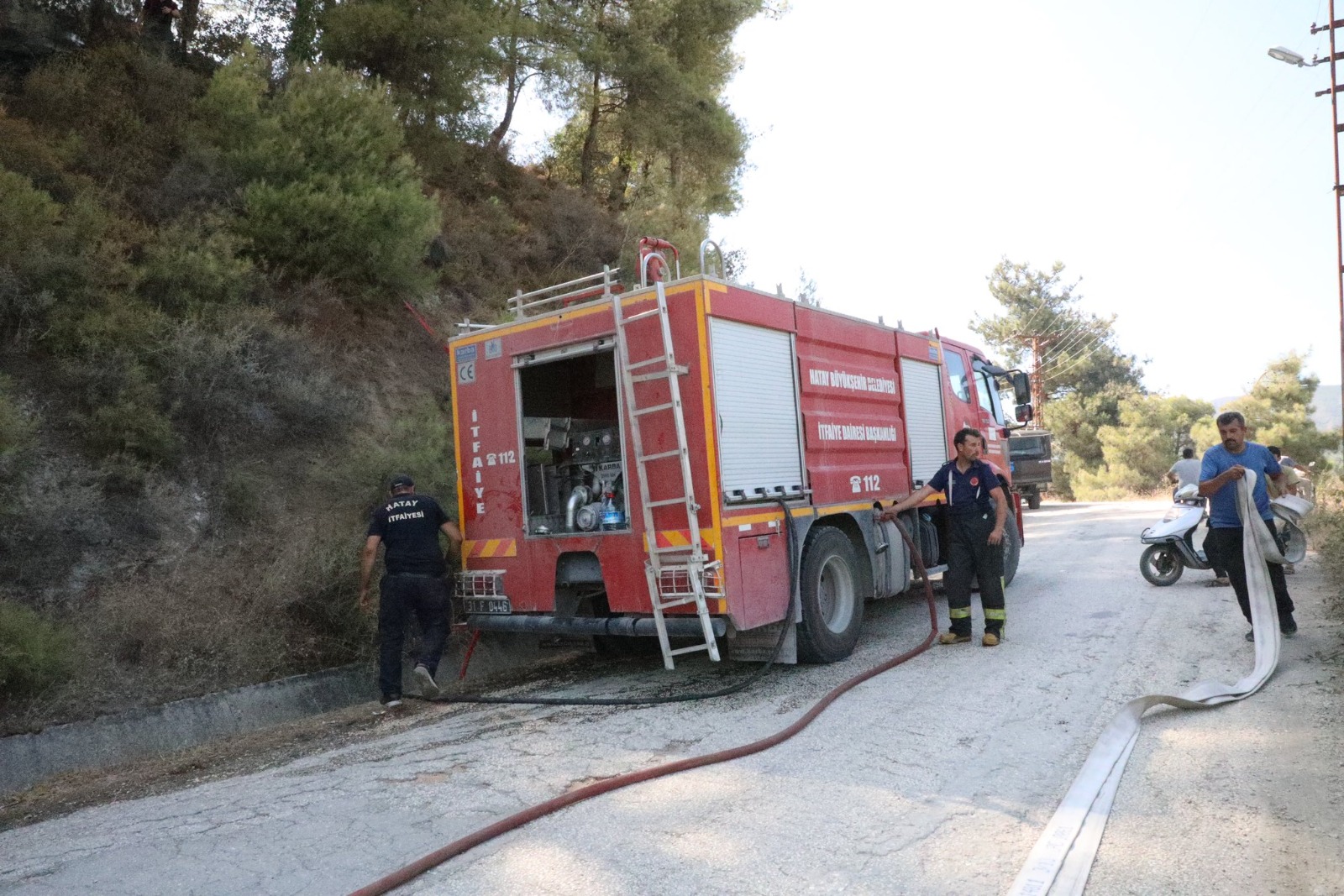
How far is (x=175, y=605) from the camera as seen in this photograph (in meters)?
6.96

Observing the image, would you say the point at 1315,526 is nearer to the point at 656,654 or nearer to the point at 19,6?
the point at 656,654

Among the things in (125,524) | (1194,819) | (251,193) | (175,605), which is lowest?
(1194,819)

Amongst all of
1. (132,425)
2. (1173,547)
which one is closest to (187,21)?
(132,425)

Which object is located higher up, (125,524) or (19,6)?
(19,6)

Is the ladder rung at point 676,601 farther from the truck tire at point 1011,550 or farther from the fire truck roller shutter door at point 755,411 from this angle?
the truck tire at point 1011,550

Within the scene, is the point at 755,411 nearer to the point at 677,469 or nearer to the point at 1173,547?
the point at 677,469

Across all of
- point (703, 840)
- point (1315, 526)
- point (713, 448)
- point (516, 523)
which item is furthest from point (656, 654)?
point (1315, 526)

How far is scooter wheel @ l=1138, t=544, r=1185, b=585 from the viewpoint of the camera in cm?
1009

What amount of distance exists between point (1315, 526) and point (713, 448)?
11.3m

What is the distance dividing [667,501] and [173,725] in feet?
11.1

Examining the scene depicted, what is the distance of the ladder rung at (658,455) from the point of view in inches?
247

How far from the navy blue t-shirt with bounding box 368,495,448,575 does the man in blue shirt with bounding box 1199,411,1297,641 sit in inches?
218

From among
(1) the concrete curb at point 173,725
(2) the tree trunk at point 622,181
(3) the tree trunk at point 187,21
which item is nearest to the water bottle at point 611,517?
(1) the concrete curb at point 173,725

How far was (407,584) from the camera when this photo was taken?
6.86m
